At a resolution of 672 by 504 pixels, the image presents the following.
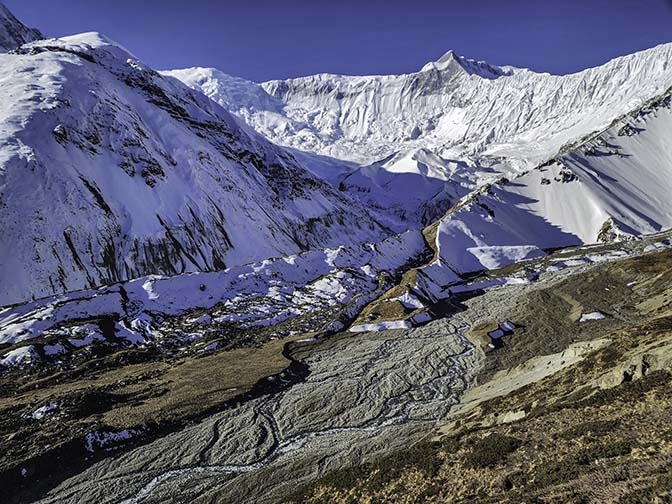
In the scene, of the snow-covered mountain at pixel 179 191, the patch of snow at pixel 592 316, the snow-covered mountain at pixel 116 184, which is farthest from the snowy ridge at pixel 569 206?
the snow-covered mountain at pixel 116 184

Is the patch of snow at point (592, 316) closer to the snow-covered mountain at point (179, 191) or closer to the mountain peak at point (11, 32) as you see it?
the snow-covered mountain at point (179, 191)

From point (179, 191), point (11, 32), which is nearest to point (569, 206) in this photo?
point (179, 191)

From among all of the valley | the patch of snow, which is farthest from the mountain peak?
the patch of snow

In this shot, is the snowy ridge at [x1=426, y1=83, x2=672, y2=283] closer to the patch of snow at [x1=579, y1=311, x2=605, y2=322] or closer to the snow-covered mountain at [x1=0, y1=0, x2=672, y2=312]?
the snow-covered mountain at [x1=0, y1=0, x2=672, y2=312]

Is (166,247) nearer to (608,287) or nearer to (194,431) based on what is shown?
(194,431)

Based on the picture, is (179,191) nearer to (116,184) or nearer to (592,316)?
(116,184)
